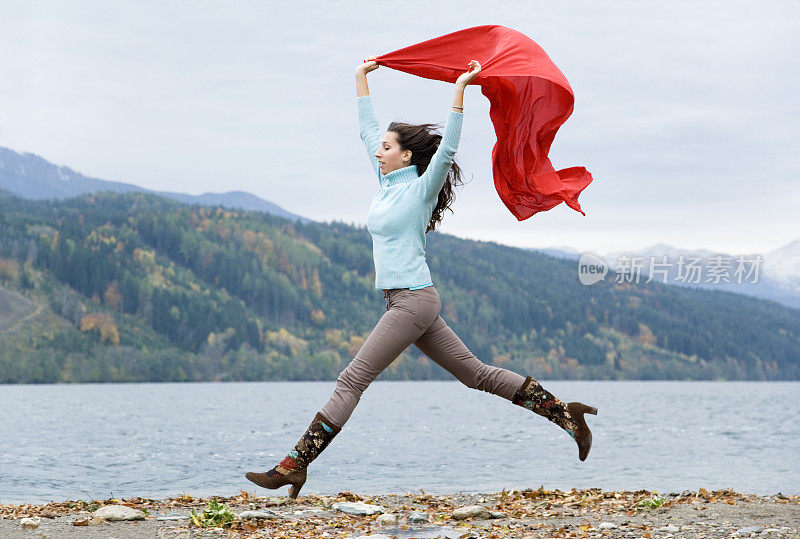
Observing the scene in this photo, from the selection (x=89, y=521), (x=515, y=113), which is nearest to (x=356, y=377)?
(x=89, y=521)

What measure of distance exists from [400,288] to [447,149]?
1122 millimetres

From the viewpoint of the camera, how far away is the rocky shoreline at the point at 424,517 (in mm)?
6602

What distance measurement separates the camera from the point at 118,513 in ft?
23.8

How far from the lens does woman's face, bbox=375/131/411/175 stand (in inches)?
283

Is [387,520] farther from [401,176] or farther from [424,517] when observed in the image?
[401,176]

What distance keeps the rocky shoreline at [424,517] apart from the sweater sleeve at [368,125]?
2.97 m

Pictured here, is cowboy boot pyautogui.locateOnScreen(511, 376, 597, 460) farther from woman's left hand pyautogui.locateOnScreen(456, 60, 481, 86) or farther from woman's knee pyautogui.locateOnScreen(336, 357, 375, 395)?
woman's left hand pyautogui.locateOnScreen(456, 60, 481, 86)

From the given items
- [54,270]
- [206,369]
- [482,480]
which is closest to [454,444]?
[482,480]

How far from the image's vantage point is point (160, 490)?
→ 21.5 metres

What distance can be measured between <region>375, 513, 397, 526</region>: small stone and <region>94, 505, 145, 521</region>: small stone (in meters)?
1.96

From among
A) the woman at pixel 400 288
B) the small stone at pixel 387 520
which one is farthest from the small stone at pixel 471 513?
the woman at pixel 400 288

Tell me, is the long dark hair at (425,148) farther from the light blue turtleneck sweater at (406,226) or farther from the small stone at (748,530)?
the small stone at (748,530)

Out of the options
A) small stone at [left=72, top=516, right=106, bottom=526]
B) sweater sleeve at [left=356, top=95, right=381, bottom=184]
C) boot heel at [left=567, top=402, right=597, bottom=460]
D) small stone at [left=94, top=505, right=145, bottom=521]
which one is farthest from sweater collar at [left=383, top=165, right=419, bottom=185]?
small stone at [left=72, top=516, right=106, bottom=526]

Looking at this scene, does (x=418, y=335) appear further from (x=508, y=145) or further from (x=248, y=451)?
(x=248, y=451)
